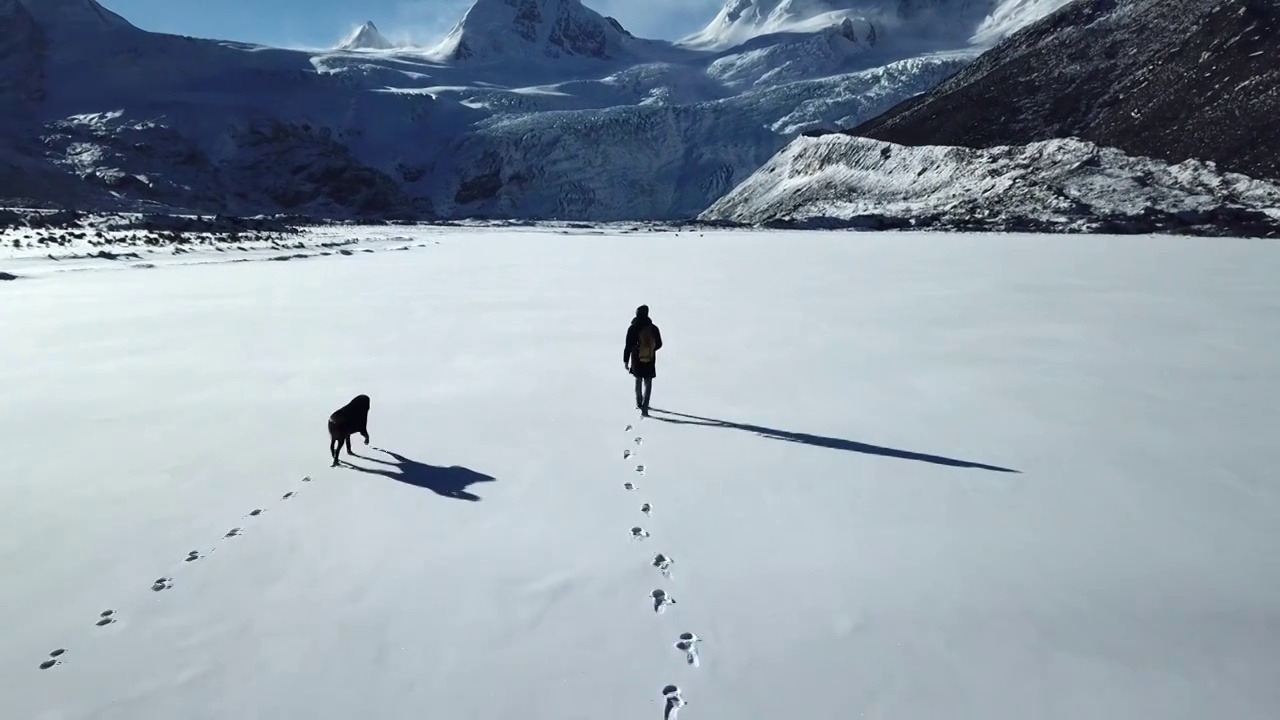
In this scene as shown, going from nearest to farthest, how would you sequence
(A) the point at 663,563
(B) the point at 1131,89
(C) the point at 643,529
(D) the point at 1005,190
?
(A) the point at 663,563, (C) the point at 643,529, (D) the point at 1005,190, (B) the point at 1131,89

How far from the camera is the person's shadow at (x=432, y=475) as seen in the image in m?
7.18

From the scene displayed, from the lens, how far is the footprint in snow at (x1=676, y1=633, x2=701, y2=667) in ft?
14.8

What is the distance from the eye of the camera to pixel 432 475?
24.9ft

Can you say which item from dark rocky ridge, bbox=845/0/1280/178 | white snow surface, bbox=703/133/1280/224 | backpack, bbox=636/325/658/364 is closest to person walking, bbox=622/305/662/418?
backpack, bbox=636/325/658/364

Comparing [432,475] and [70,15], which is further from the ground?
[70,15]

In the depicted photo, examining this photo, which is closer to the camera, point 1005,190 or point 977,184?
point 1005,190

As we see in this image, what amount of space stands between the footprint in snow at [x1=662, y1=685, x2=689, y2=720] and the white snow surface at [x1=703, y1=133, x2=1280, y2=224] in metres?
64.6

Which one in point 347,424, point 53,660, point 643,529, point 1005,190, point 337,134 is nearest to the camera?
point 53,660

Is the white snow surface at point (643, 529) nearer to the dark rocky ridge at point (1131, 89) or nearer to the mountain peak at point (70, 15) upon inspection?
the dark rocky ridge at point (1131, 89)

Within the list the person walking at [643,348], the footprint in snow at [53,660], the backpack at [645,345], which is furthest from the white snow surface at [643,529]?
the backpack at [645,345]

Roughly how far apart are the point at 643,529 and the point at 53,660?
4.08 m

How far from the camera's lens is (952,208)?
69438mm

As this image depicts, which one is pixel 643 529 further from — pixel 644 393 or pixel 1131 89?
Result: pixel 1131 89

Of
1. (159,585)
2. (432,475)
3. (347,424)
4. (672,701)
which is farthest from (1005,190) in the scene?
(159,585)
